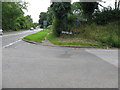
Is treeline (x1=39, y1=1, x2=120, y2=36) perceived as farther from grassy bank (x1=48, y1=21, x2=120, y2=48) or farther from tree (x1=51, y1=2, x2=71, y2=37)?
grassy bank (x1=48, y1=21, x2=120, y2=48)

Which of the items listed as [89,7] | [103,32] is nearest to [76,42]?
[103,32]

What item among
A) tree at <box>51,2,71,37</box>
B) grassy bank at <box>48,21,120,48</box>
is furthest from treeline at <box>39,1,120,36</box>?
grassy bank at <box>48,21,120,48</box>

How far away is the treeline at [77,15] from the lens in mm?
13069

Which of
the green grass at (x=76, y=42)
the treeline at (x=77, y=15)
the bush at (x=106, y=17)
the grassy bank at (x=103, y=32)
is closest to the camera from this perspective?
the green grass at (x=76, y=42)

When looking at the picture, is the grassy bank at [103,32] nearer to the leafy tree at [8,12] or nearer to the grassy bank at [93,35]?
the grassy bank at [93,35]

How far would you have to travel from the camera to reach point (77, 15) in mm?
13500

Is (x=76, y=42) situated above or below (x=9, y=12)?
below

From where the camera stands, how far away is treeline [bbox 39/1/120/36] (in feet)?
42.9

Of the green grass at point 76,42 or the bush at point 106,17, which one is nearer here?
the green grass at point 76,42

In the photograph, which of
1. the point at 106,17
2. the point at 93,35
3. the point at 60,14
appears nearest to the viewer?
the point at 93,35

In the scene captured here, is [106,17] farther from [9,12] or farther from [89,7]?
[9,12]

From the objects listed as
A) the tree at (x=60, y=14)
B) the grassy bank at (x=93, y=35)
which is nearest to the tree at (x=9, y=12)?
the tree at (x=60, y=14)

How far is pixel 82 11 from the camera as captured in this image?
1509cm

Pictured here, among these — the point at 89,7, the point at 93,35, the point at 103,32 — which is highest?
the point at 89,7
